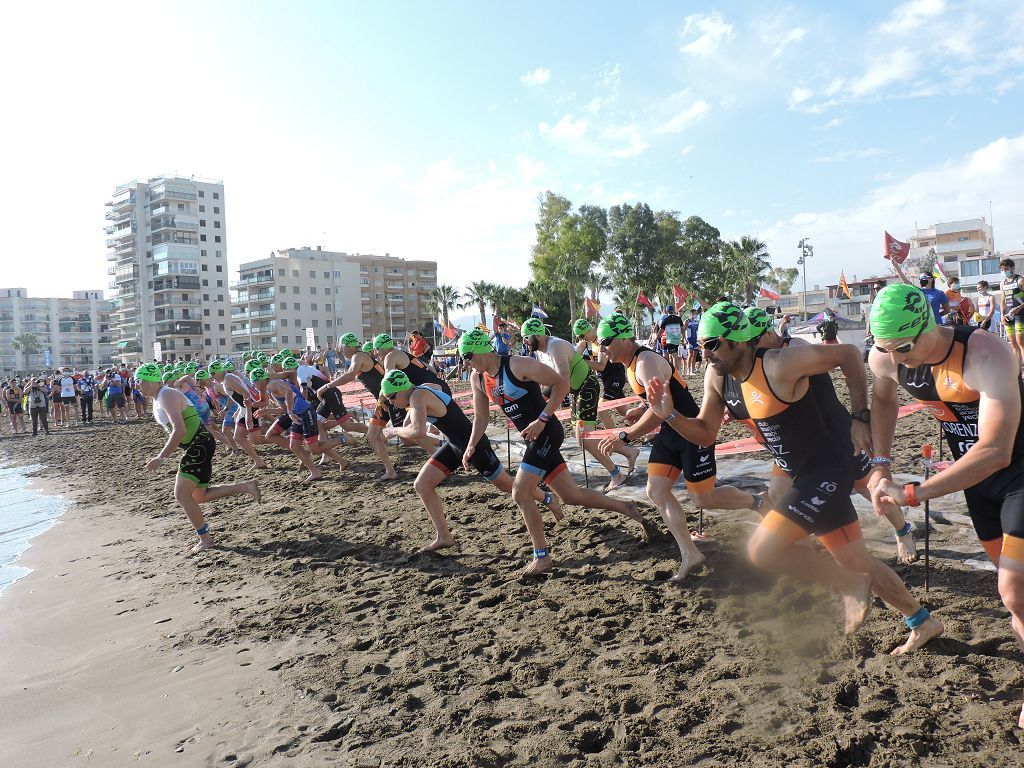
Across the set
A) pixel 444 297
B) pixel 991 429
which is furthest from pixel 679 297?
pixel 444 297

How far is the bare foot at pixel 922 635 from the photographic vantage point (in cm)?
348

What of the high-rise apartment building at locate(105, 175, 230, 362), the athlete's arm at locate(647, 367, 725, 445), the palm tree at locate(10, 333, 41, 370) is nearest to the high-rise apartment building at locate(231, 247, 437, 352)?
the high-rise apartment building at locate(105, 175, 230, 362)

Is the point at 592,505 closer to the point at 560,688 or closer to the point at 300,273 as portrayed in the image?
the point at 560,688

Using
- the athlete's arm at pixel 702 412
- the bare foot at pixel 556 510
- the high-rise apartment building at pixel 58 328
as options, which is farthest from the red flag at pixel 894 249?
the high-rise apartment building at pixel 58 328

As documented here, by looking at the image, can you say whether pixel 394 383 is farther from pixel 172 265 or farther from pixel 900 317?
pixel 172 265

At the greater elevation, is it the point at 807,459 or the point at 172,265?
the point at 172,265

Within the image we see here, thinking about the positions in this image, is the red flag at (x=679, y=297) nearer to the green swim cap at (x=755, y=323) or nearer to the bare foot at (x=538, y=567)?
the bare foot at (x=538, y=567)

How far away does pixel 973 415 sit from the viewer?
9.99ft

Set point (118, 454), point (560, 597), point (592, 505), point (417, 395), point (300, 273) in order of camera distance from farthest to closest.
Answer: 1. point (300, 273)
2. point (118, 454)
3. point (417, 395)
4. point (592, 505)
5. point (560, 597)

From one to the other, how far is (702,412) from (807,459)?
623mm

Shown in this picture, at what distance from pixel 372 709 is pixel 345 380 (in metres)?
7.20

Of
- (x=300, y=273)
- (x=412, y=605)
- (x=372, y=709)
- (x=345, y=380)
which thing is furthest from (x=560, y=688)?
(x=300, y=273)

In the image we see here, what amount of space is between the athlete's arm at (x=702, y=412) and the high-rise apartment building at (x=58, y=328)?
160 metres

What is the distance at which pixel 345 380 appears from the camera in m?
10.4
